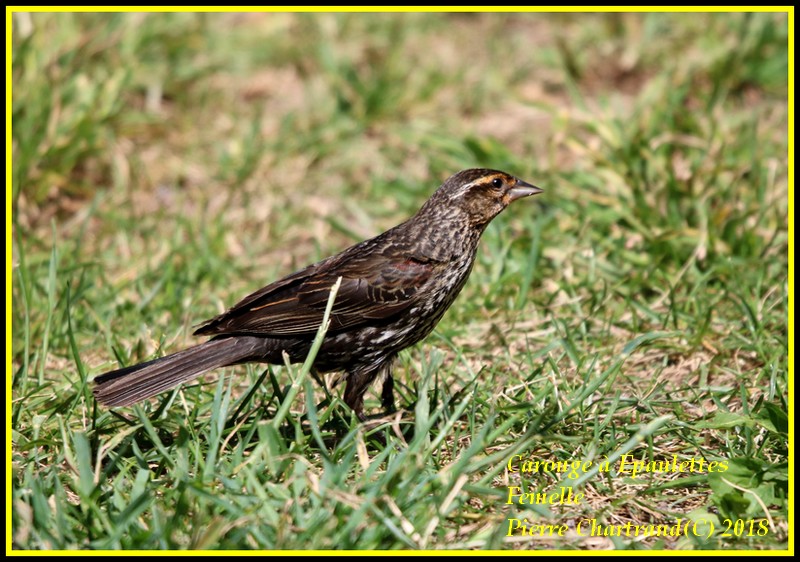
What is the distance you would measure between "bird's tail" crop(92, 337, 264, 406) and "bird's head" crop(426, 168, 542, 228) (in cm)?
109

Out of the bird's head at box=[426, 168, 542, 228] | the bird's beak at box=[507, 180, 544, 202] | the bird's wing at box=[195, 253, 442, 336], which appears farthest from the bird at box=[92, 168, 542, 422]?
the bird's beak at box=[507, 180, 544, 202]

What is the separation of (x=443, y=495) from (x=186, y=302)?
2811 millimetres

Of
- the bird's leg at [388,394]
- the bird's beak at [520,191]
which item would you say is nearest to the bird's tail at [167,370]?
the bird's leg at [388,394]

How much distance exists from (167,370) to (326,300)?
733mm

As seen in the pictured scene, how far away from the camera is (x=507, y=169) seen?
7.04 meters

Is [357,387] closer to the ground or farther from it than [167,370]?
closer to the ground

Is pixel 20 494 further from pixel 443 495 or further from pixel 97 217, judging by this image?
pixel 97 217

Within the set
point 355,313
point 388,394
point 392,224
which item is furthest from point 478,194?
point 392,224

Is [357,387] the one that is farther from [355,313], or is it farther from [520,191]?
[520,191]

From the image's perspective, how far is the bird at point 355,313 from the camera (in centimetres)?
460

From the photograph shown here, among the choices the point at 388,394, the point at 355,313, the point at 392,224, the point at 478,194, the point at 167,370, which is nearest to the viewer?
the point at 167,370

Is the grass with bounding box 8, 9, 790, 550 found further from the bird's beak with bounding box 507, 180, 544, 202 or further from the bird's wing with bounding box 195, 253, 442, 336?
the bird's beak with bounding box 507, 180, 544, 202

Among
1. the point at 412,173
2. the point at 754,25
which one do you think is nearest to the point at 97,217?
the point at 412,173

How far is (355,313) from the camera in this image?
4641mm
